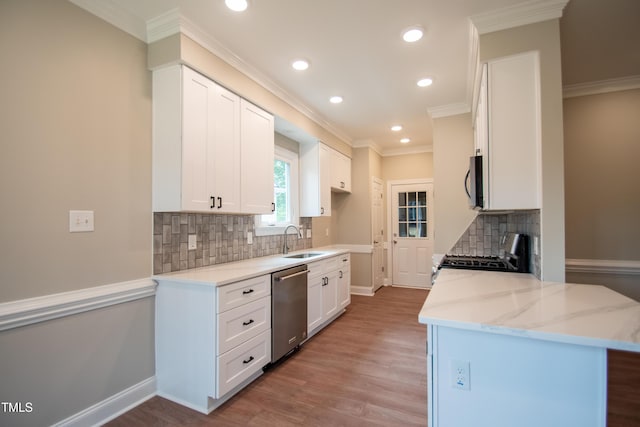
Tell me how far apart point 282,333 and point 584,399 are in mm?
2060

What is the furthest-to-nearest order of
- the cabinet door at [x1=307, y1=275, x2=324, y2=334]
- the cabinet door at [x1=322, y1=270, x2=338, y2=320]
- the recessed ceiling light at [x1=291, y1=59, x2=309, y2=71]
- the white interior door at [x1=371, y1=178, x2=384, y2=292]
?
the white interior door at [x1=371, y1=178, x2=384, y2=292] < the cabinet door at [x1=322, y1=270, x2=338, y2=320] < the cabinet door at [x1=307, y1=275, x2=324, y2=334] < the recessed ceiling light at [x1=291, y1=59, x2=309, y2=71]

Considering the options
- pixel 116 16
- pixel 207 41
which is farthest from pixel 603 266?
pixel 116 16

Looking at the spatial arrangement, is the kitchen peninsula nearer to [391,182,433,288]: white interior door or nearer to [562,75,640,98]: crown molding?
[562,75,640,98]: crown molding

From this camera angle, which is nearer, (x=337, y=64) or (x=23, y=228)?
(x=23, y=228)

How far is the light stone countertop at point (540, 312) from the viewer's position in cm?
102

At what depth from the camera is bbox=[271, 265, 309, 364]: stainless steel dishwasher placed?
2531 millimetres

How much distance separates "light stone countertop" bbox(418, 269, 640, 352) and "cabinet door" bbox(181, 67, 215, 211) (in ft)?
5.72

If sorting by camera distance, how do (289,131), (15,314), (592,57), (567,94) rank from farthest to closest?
(289,131), (567,94), (592,57), (15,314)

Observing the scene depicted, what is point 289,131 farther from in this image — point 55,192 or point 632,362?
point 632,362

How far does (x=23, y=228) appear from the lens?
5.17 ft

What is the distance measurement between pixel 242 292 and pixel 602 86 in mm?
3915

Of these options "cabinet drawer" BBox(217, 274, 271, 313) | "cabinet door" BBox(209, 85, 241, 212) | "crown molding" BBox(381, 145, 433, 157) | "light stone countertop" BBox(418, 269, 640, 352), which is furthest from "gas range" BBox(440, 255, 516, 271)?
"crown molding" BBox(381, 145, 433, 157)

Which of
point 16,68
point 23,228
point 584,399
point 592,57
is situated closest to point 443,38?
point 592,57

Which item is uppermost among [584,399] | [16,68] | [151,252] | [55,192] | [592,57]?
[592,57]
